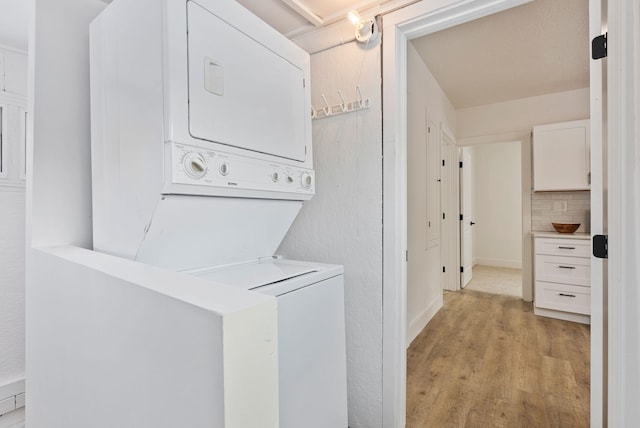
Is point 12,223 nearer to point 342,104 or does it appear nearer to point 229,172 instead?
point 229,172

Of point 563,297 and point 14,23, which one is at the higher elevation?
point 14,23

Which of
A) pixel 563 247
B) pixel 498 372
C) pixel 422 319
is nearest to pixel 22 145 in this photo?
pixel 422 319

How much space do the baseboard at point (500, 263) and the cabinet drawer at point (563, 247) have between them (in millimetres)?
2978

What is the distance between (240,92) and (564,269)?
12.8ft

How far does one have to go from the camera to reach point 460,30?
250 cm

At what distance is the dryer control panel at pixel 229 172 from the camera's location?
1002mm

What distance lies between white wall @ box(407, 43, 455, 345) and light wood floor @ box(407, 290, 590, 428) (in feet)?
0.82

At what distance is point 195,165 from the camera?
1.04m

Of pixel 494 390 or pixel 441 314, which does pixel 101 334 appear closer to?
pixel 494 390

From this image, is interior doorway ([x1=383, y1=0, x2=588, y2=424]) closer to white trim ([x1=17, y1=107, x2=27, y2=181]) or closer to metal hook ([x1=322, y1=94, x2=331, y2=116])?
metal hook ([x1=322, y1=94, x2=331, y2=116])

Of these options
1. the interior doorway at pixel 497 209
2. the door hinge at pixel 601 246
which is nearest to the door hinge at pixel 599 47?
the door hinge at pixel 601 246

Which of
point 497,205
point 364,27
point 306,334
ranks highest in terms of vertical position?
point 364,27

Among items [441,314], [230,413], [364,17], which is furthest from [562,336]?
[230,413]

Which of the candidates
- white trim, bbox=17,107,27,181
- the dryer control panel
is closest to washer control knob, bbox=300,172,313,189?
the dryer control panel
